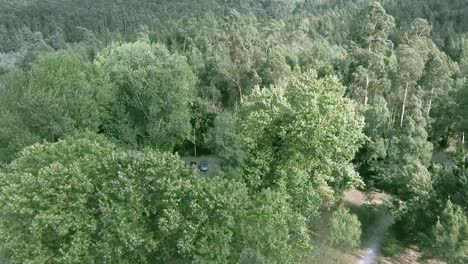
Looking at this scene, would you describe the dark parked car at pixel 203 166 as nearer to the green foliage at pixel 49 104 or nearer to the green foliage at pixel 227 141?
the green foliage at pixel 227 141

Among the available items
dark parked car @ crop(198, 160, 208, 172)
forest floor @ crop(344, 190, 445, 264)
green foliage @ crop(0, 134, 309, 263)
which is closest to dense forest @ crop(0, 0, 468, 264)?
green foliage @ crop(0, 134, 309, 263)

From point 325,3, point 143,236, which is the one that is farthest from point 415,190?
point 325,3

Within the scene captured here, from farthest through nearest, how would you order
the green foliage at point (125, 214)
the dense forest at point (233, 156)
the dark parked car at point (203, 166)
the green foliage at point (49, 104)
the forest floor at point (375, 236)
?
the dark parked car at point (203, 166) → the green foliage at point (49, 104) → the forest floor at point (375, 236) → the dense forest at point (233, 156) → the green foliage at point (125, 214)

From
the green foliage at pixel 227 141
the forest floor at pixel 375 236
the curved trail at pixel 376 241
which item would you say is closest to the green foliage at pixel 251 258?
the green foliage at pixel 227 141

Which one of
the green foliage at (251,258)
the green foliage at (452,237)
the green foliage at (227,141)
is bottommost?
the green foliage at (251,258)

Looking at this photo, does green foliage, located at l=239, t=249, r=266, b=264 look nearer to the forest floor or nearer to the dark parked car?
the forest floor

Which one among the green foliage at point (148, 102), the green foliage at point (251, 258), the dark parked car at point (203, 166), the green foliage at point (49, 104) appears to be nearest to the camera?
the green foliage at point (251, 258)

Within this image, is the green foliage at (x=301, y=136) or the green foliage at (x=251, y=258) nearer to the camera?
the green foliage at (x=251, y=258)
